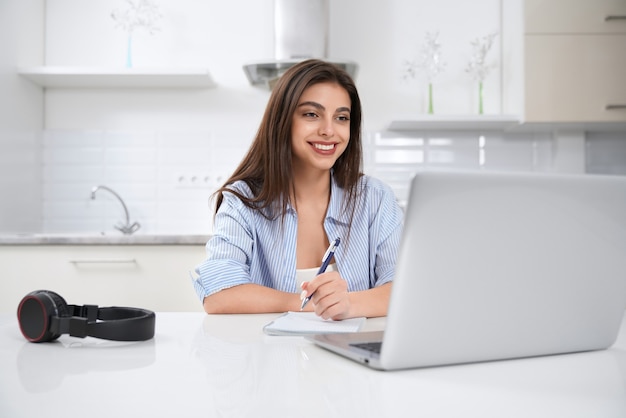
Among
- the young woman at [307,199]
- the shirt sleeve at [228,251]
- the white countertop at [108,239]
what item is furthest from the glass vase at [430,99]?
the shirt sleeve at [228,251]

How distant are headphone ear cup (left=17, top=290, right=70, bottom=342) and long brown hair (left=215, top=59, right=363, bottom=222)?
0.76 metres

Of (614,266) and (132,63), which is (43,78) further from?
(614,266)

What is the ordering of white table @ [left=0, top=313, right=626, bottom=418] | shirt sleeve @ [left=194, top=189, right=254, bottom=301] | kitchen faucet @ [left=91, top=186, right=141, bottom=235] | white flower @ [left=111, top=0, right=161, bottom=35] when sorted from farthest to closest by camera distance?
white flower @ [left=111, top=0, right=161, bottom=35] < kitchen faucet @ [left=91, top=186, right=141, bottom=235] < shirt sleeve @ [left=194, top=189, right=254, bottom=301] < white table @ [left=0, top=313, right=626, bottom=418]

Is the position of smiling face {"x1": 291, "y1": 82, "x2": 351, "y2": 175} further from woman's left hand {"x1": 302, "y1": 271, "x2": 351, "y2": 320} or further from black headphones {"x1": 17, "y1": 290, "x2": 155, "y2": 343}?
black headphones {"x1": 17, "y1": 290, "x2": 155, "y2": 343}

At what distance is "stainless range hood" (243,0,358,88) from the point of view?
3096 millimetres

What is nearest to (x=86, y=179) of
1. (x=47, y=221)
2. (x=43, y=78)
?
(x=47, y=221)

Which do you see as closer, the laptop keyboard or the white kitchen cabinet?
the laptop keyboard

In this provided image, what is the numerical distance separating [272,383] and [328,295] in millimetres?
437

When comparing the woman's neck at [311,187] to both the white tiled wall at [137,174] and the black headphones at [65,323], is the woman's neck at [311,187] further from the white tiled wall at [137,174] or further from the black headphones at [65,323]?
the white tiled wall at [137,174]

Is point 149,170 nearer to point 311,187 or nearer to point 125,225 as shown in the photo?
point 125,225

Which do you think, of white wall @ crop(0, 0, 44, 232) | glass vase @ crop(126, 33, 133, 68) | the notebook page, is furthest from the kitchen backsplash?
the notebook page

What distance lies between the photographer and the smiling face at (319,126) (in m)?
1.71

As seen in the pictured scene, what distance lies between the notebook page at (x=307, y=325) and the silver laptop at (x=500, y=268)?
0.14 m

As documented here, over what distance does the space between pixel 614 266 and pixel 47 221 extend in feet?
9.79
